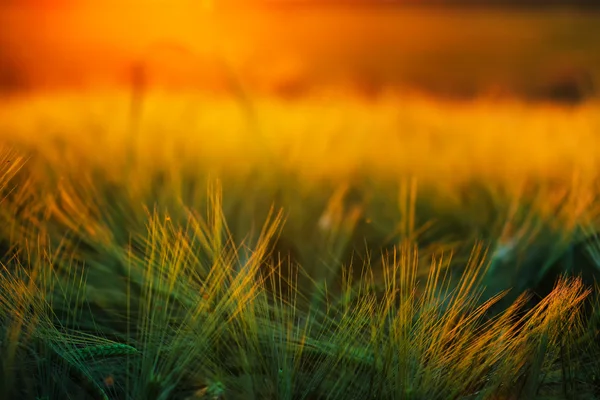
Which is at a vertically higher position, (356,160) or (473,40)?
Result: (473,40)

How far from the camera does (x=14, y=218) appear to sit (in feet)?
1.89

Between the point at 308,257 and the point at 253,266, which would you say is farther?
the point at 308,257

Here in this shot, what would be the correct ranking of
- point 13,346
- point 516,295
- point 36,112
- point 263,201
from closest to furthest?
1. point 13,346
2. point 516,295
3. point 263,201
4. point 36,112

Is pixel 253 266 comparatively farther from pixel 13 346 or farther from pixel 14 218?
pixel 14 218

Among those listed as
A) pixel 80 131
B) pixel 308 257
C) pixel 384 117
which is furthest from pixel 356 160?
pixel 80 131

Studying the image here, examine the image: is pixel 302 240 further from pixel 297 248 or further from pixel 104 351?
pixel 104 351

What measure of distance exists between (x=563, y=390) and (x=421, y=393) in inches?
4.2

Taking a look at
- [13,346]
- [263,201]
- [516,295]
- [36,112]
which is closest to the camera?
[13,346]

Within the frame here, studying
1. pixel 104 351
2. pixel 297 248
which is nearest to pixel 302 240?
pixel 297 248

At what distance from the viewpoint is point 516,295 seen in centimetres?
55

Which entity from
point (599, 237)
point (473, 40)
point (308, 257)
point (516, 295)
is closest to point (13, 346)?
point (308, 257)

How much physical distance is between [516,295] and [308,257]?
0.55ft

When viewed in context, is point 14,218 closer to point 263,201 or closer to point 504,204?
point 263,201

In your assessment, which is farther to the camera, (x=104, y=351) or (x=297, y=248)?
(x=297, y=248)
